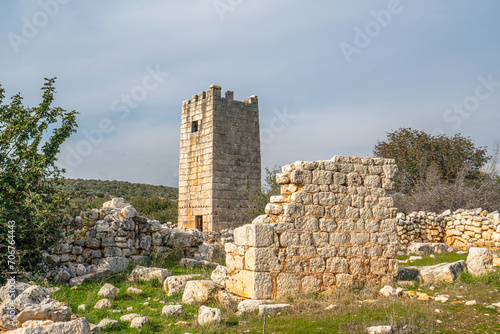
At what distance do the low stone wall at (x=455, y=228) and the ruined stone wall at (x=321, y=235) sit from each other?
7.52 m

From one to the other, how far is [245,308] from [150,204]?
21430 mm

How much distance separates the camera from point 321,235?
7.00 m

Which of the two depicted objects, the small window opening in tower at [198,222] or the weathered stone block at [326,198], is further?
the small window opening in tower at [198,222]

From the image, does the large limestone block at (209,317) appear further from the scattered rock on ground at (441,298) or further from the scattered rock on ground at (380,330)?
the scattered rock on ground at (441,298)

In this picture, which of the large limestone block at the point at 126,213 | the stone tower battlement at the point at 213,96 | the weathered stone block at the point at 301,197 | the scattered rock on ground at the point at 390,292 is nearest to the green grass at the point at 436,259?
the scattered rock on ground at the point at 390,292

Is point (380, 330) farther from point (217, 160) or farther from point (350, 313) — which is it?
point (217, 160)

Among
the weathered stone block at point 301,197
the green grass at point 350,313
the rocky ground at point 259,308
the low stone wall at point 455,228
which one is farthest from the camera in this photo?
the low stone wall at point 455,228

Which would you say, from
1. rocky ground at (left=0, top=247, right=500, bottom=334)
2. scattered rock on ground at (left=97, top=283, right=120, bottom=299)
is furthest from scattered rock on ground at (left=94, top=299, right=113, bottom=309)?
scattered rock on ground at (left=97, top=283, right=120, bottom=299)

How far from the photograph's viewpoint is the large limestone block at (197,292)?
22.3ft

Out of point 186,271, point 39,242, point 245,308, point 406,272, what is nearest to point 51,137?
point 39,242

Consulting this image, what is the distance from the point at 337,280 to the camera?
698 cm

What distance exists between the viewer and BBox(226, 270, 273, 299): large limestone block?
6.41m

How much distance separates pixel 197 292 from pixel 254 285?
3.61 feet

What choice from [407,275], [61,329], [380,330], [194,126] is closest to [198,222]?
[194,126]
